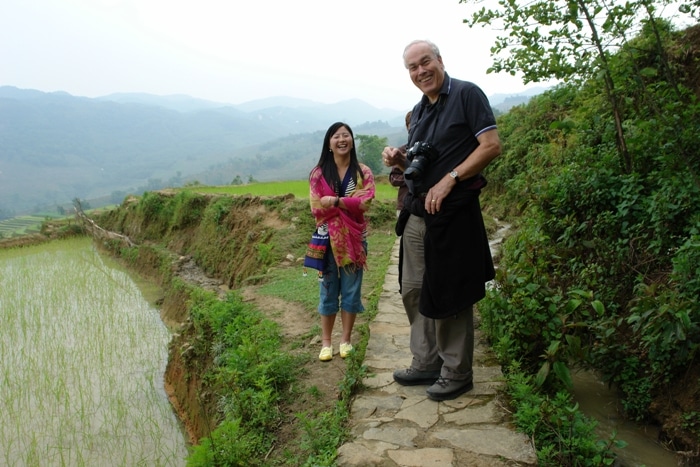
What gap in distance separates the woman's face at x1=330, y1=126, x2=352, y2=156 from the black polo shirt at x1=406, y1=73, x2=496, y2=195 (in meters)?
0.88

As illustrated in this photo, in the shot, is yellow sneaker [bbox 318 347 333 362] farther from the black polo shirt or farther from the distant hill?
the distant hill

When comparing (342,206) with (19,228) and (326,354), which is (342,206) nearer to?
(326,354)

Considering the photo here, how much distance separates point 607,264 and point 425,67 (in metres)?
2.44

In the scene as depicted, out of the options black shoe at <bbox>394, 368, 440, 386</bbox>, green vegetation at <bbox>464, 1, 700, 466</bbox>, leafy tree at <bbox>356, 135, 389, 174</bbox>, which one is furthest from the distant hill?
black shoe at <bbox>394, 368, 440, 386</bbox>

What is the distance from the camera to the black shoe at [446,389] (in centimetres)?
294

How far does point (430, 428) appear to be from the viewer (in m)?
2.72

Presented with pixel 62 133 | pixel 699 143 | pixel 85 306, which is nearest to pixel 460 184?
pixel 699 143

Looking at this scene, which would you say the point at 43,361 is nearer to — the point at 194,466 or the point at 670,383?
the point at 194,466

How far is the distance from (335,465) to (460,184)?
1.58 m

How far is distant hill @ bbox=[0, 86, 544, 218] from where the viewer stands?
8431cm

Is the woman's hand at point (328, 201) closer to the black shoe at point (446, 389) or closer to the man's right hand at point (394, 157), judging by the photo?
the man's right hand at point (394, 157)

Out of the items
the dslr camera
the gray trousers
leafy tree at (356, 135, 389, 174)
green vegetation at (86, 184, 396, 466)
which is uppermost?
leafy tree at (356, 135, 389, 174)

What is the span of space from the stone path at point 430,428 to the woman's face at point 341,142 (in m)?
1.58

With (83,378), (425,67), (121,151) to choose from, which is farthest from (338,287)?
(121,151)
